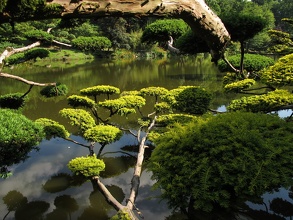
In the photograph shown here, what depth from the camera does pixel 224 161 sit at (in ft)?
12.4

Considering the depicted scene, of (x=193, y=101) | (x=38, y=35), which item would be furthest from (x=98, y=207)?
(x=38, y=35)

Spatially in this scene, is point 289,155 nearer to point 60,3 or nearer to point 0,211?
point 60,3

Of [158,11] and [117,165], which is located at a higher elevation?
[158,11]

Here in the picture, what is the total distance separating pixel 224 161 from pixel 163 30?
162 inches

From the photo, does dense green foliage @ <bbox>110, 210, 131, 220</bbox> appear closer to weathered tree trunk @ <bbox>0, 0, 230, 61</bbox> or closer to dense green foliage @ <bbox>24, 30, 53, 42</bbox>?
weathered tree trunk @ <bbox>0, 0, 230, 61</bbox>

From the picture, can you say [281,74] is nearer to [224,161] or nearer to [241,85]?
[241,85]

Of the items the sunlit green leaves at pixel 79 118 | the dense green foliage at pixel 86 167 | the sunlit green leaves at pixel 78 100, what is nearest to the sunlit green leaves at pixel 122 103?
the sunlit green leaves at pixel 78 100

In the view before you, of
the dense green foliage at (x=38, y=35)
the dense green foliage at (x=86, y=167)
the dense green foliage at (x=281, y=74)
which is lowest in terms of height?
the dense green foliage at (x=86, y=167)

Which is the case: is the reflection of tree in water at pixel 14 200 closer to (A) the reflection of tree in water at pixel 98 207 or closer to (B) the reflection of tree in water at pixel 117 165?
(A) the reflection of tree in water at pixel 98 207

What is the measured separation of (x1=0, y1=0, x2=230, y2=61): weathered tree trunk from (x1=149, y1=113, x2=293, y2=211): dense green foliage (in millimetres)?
2169

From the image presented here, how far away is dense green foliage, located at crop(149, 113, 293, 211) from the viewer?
11.8 ft

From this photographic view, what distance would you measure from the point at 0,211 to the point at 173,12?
5577 mm

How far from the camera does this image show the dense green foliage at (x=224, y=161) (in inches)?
142

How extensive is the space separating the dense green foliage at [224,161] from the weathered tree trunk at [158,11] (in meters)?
2.17
